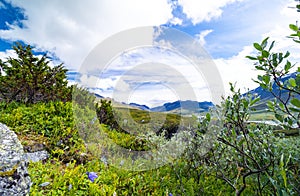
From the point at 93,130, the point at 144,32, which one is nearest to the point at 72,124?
the point at 93,130

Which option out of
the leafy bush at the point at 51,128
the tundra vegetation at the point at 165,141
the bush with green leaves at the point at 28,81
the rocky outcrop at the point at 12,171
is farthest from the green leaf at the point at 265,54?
the bush with green leaves at the point at 28,81

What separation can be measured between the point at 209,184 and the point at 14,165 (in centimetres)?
411

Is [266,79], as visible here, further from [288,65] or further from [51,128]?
[51,128]

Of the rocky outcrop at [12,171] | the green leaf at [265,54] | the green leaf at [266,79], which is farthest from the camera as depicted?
the rocky outcrop at [12,171]

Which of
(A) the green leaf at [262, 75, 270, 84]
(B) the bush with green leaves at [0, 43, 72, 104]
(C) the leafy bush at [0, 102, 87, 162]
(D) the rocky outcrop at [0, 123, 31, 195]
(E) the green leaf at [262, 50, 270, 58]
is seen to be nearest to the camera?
(E) the green leaf at [262, 50, 270, 58]

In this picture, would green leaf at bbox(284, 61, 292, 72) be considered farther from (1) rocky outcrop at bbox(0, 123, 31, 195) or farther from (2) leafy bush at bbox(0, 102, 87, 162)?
(2) leafy bush at bbox(0, 102, 87, 162)

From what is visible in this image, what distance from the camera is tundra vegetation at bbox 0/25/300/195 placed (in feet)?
8.13

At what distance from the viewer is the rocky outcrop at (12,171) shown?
300 centimetres

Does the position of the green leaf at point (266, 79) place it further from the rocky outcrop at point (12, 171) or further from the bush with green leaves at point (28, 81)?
the bush with green leaves at point (28, 81)

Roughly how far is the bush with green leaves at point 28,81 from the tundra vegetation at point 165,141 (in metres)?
0.03

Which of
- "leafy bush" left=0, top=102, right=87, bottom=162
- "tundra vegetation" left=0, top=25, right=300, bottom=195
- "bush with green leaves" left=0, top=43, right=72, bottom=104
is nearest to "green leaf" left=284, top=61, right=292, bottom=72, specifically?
"tundra vegetation" left=0, top=25, right=300, bottom=195

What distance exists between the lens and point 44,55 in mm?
9242

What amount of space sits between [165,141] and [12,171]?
446 centimetres

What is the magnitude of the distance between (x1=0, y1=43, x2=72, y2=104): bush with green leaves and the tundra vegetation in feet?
0.11
